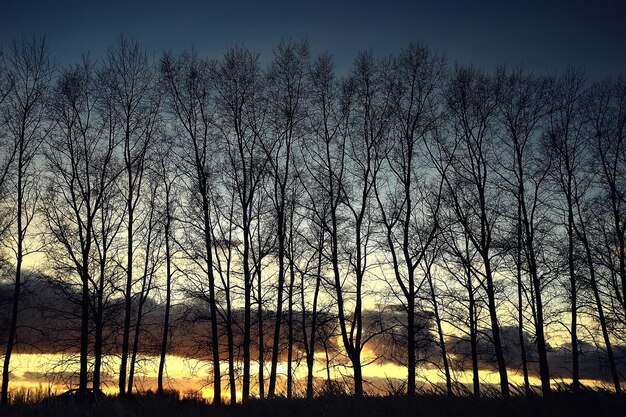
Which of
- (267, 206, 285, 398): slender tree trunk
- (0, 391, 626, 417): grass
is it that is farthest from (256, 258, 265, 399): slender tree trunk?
(0, 391, 626, 417): grass

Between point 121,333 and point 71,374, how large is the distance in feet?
8.15

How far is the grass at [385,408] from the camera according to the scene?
2.66 metres

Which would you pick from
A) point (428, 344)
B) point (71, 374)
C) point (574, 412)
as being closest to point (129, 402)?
point (574, 412)

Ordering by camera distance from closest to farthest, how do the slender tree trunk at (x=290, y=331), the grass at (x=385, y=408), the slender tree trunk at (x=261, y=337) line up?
the grass at (x=385, y=408)
the slender tree trunk at (x=261, y=337)
the slender tree trunk at (x=290, y=331)

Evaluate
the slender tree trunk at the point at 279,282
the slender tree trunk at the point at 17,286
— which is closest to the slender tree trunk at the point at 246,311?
the slender tree trunk at the point at 279,282

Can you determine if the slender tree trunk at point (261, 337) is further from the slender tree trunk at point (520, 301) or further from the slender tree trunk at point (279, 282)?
the slender tree trunk at point (520, 301)

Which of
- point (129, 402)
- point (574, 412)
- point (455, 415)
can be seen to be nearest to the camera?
point (574, 412)

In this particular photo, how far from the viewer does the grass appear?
2661 millimetres

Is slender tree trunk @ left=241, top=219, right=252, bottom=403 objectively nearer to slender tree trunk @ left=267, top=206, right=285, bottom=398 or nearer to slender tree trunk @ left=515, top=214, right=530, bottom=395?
slender tree trunk @ left=267, top=206, right=285, bottom=398

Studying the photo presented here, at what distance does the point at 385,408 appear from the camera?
3.14 meters

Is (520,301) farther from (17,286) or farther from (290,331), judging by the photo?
(17,286)

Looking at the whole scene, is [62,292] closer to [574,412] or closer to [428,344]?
[428,344]

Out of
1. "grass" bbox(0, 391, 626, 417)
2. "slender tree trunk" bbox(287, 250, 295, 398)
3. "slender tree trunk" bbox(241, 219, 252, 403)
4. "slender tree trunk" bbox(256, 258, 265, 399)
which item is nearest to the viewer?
"grass" bbox(0, 391, 626, 417)

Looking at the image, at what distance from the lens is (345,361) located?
73.4 ft
